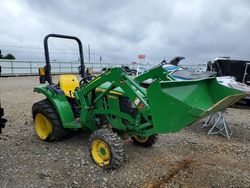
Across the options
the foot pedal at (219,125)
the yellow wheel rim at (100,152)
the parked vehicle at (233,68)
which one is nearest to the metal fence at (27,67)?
the parked vehicle at (233,68)

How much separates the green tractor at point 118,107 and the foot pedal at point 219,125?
2028 millimetres

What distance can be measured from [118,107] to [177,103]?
50.7 inches

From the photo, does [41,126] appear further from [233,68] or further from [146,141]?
[233,68]

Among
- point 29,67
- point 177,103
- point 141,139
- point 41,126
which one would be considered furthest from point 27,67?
point 177,103

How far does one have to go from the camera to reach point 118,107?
4.29 m

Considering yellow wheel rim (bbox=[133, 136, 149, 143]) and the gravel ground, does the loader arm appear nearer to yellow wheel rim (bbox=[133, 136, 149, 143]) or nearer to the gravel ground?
the gravel ground

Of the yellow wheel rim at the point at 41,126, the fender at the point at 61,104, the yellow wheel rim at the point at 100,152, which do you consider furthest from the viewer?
the yellow wheel rim at the point at 41,126

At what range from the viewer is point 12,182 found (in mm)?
3605

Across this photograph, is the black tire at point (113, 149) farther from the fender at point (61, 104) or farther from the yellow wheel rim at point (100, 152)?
the fender at point (61, 104)

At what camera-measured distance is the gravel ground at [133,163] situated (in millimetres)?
3705

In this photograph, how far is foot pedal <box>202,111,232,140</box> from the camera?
6148 millimetres

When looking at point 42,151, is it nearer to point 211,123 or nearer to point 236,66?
point 211,123

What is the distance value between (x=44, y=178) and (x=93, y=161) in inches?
29.5

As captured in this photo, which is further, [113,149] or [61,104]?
[61,104]
